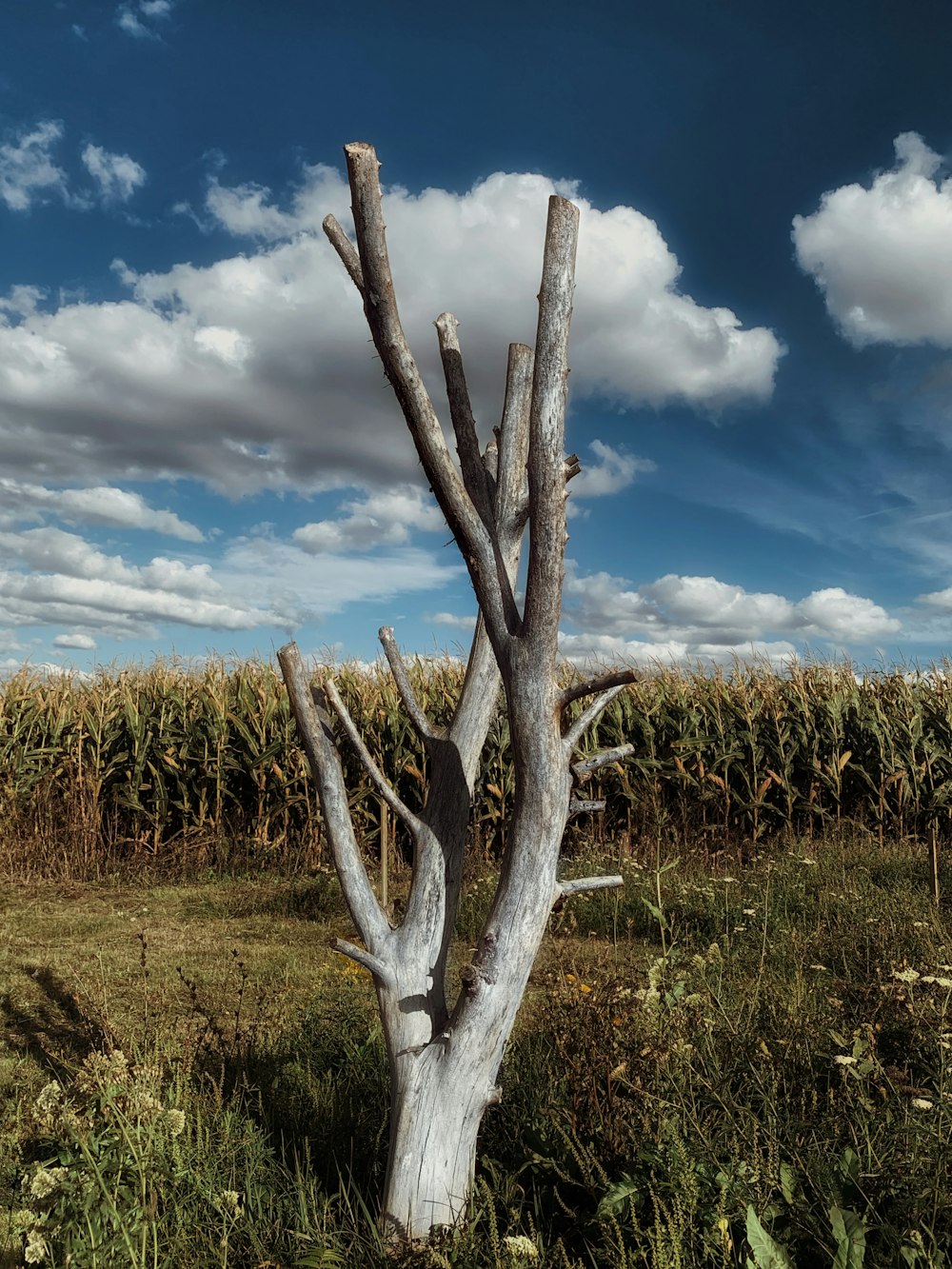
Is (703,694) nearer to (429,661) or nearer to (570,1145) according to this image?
(429,661)

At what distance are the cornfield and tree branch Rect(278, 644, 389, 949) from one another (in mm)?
6873

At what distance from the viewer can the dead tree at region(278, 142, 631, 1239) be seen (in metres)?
3.03

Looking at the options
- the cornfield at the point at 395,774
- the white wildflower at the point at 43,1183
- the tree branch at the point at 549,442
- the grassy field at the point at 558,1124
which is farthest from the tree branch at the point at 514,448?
the cornfield at the point at 395,774

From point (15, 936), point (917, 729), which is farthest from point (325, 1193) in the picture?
point (917, 729)

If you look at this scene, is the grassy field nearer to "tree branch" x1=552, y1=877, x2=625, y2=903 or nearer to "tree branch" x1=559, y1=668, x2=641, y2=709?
"tree branch" x1=552, y1=877, x2=625, y2=903

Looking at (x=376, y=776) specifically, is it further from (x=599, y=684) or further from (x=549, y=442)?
(x=549, y=442)

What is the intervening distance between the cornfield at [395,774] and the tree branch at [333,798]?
6.87 metres

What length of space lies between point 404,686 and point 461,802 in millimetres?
509

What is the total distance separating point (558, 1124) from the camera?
9.38 ft

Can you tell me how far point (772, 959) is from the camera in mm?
6020

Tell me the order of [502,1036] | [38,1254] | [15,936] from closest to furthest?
[38,1254], [502,1036], [15,936]

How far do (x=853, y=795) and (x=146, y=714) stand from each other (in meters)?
8.61

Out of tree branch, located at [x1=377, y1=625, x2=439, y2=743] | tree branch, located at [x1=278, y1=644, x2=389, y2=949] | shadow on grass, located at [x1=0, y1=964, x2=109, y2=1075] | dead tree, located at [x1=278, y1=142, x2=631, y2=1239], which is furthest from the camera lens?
shadow on grass, located at [x1=0, y1=964, x2=109, y2=1075]

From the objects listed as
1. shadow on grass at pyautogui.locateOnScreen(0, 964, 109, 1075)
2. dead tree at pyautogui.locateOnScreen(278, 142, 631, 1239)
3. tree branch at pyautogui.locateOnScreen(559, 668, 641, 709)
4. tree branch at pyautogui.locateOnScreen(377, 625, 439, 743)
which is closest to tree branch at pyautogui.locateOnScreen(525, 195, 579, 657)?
dead tree at pyautogui.locateOnScreen(278, 142, 631, 1239)
